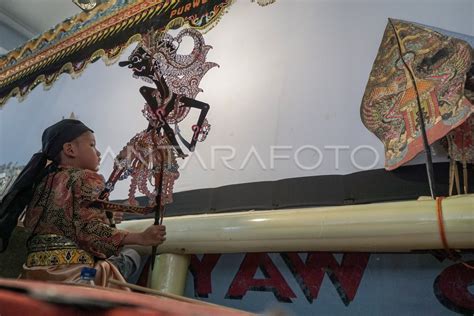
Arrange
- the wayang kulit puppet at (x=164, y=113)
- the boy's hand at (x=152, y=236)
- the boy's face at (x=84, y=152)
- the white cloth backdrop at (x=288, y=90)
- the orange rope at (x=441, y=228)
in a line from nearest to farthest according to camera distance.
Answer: the orange rope at (x=441, y=228)
the boy's hand at (x=152, y=236)
the boy's face at (x=84, y=152)
the white cloth backdrop at (x=288, y=90)
the wayang kulit puppet at (x=164, y=113)

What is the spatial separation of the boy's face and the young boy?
0.16 ft

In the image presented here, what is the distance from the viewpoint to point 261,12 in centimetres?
220

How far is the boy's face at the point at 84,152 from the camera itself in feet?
5.25

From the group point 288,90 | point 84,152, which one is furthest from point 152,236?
point 288,90

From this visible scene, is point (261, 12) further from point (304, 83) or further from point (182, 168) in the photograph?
point (182, 168)

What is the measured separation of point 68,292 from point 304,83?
163 centimetres

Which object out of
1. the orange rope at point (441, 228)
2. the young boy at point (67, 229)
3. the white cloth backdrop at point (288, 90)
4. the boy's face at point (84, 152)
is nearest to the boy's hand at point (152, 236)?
the young boy at point (67, 229)

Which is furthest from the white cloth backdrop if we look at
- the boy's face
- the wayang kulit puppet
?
the boy's face

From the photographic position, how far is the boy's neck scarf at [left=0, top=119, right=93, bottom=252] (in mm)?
1494

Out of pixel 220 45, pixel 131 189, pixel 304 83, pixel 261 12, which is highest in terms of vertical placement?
pixel 261 12

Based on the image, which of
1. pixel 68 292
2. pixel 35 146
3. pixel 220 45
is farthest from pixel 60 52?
pixel 68 292

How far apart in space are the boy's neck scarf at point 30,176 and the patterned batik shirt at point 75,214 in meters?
0.04

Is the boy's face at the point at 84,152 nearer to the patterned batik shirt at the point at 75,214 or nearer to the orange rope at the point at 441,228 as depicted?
the patterned batik shirt at the point at 75,214

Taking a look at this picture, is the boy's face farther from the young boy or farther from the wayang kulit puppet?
the wayang kulit puppet
